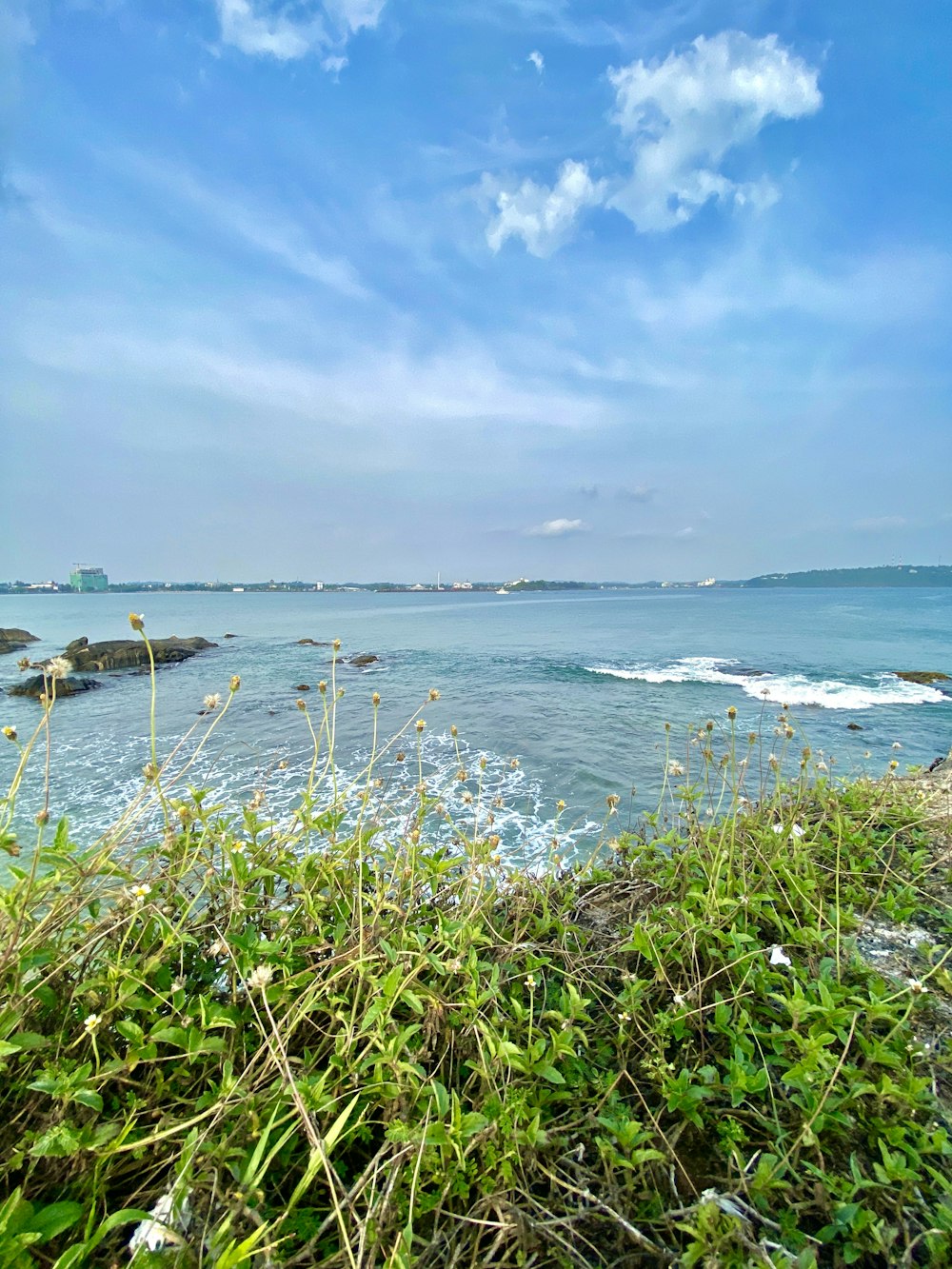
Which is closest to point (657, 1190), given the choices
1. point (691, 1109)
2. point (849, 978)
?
point (691, 1109)

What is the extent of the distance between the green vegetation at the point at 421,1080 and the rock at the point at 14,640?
157 feet

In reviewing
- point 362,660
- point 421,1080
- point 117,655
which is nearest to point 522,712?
point 362,660

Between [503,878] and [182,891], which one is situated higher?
[182,891]

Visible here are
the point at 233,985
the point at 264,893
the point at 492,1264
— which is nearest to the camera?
the point at 492,1264

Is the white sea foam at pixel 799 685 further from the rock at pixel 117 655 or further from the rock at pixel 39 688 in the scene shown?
the rock at pixel 117 655

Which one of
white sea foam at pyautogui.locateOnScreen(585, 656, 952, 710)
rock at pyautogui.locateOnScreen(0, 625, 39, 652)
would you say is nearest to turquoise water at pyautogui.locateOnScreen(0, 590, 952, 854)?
white sea foam at pyautogui.locateOnScreen(585, 656, 952, 710)

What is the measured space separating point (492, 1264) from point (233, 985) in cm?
122

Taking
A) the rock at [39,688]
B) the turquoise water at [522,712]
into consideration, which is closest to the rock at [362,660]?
the turquoise water at [522,712]

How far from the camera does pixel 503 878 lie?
3.46 meters

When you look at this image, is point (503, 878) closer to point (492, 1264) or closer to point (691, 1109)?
point (691, 1109)

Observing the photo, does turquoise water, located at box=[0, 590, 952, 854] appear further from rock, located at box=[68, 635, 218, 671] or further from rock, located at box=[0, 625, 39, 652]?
rock, located at box=[68, 635, 218, 671]

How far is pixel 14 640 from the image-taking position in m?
40.6

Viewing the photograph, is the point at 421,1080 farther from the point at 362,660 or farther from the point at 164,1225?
the point at 362,660

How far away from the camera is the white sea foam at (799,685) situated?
62.0 ft
